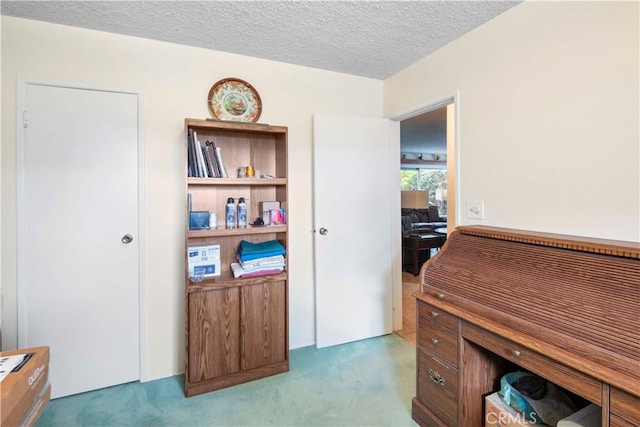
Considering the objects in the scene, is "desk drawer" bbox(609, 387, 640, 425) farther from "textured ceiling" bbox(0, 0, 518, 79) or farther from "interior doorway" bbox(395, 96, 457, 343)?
"textured ceiling" bbox(0, 0, 518, 79)

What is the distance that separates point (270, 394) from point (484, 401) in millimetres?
1252

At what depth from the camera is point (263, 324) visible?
7.20 ft

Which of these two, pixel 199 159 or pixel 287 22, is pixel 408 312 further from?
pixel 287 22

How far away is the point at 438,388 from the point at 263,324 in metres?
1.16

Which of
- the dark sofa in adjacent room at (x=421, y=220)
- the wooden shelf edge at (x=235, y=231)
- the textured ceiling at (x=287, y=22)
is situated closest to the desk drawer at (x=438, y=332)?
the wooden shelf edge at (x=235, y=231)

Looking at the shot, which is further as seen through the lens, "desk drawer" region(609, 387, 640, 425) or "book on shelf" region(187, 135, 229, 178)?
"book on shelf" region(187, 135, 229, 178)

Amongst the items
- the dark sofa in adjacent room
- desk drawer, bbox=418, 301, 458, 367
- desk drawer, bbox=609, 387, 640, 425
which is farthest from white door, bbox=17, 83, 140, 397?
the dark sofa in adjacent room

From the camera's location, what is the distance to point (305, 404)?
→ 1.94 metres

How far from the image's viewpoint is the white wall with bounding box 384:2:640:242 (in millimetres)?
1346

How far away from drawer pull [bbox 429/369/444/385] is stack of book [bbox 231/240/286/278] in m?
1.15

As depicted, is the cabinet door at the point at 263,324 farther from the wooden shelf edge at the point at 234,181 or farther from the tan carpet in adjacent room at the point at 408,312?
the tan carpet in adjacent room at the point at 408,312

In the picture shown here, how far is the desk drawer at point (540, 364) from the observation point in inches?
39.9

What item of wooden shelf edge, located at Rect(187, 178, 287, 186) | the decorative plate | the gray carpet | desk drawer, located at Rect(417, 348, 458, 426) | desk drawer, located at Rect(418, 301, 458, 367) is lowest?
the gray carpet

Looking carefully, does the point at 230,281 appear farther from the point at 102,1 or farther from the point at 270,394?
the point at 102,1
